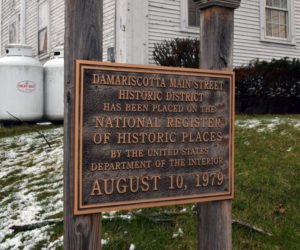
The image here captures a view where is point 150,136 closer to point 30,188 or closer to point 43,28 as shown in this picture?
point 30,188

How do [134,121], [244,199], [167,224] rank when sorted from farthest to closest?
[244,199] → [167,224] → [134,121]

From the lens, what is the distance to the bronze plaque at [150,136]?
8.20 feet

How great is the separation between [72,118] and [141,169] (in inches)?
22.4

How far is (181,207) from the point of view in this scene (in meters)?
4.38

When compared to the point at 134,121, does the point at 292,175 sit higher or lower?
lower

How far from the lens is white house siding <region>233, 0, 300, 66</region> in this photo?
12.3 meters

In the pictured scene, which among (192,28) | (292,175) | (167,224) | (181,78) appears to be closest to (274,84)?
(192,28)

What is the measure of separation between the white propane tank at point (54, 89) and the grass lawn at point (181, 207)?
4157 millimetres

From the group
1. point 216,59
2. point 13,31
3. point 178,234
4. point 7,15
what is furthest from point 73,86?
point 7,15

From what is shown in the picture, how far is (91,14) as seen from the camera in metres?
2.56

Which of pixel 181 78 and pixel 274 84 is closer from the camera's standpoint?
pixel 181 78

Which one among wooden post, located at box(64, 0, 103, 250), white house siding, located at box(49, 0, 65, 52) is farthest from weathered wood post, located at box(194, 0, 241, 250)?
white house siding, located at box(49, 0, 65, 52)

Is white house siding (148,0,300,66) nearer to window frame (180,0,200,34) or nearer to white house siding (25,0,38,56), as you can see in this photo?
window frame (180,0,200,34)

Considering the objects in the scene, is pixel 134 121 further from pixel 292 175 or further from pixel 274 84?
pixel 274 84
